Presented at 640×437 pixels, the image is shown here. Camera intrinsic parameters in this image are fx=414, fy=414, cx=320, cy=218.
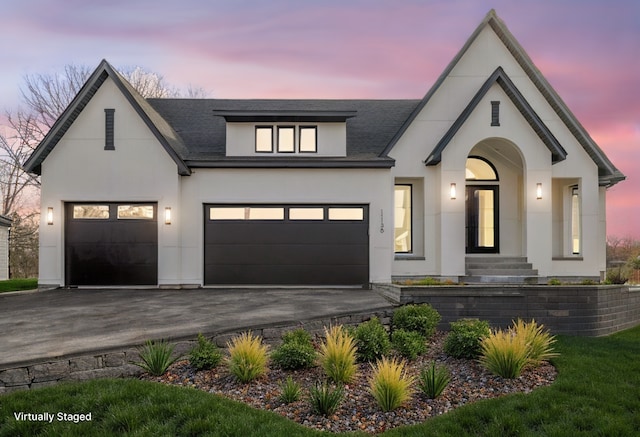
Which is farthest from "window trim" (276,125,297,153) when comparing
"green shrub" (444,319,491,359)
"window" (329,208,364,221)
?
"green shrub" (444,319,491,359)

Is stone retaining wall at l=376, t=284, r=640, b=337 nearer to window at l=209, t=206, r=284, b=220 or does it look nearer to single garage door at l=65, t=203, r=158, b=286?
window at l=209, t=206, r=284, b=220

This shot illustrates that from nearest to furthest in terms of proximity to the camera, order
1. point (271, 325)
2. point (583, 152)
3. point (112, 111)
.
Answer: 1. point (271, 325)
2. point (112, 111)
3. point (583, 152)

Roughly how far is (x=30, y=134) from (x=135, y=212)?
1909 centimetres

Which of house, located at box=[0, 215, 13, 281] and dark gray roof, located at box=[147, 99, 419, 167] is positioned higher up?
dark gray roof, located at box=[147, 99, 419, 167]

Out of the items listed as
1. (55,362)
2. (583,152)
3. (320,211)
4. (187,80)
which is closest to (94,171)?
(320,211)

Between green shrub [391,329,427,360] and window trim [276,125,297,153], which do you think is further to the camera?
window trim [276,125,297,153]

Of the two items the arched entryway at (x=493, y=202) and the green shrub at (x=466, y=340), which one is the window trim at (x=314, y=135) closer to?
the arched entryway at (x=493, y=202)

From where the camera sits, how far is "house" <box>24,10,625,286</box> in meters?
12.4

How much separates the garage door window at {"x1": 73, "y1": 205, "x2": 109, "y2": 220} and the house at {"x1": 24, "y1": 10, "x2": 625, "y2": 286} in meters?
0.03

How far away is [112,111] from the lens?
487 inches

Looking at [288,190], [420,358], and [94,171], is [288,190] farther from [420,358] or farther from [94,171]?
[420,358]

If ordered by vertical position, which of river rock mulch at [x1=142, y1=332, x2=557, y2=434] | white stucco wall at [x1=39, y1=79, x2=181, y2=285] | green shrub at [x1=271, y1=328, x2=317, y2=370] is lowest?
river rock mulch at [x1=142, y1=332, x2=557, y2=434]

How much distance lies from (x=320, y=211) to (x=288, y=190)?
1.17m

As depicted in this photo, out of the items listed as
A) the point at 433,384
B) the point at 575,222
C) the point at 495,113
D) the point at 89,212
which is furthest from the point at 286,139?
the point at 575,222
